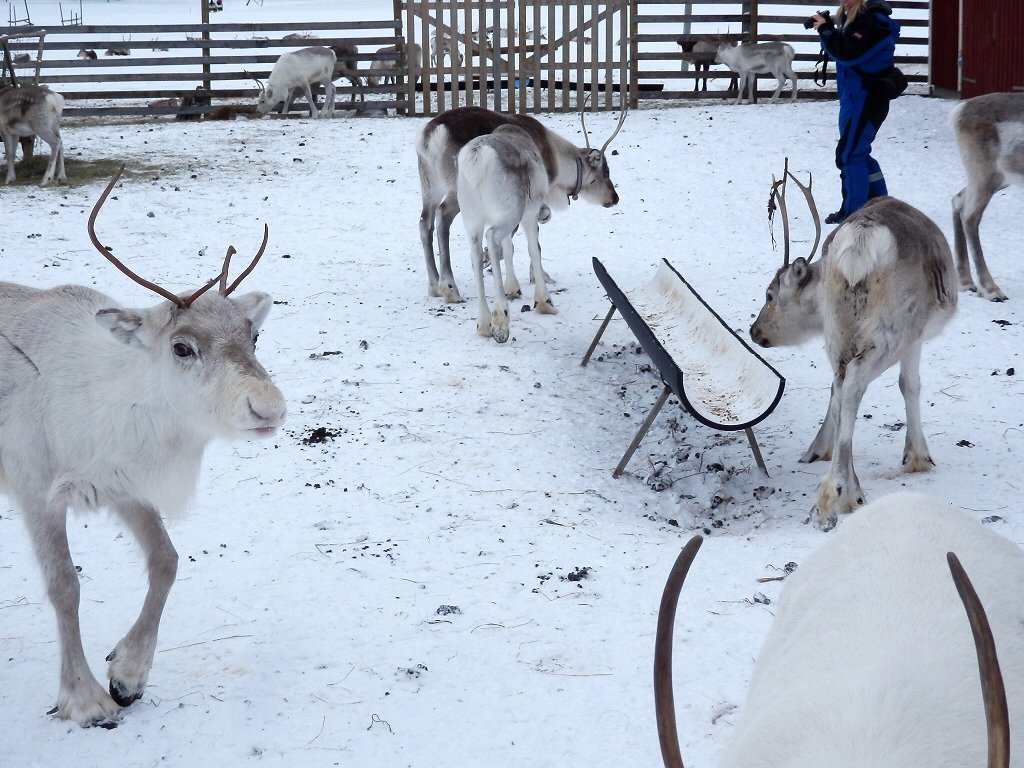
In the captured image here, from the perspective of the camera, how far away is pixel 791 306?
197 inches

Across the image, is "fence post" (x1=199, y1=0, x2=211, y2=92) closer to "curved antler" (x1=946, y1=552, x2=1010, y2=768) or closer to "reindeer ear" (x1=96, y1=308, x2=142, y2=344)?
"reindeer ear" (x1=96, y1=308, x2=142, y2=344)

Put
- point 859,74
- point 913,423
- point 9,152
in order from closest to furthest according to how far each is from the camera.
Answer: point 913,423 → point 859,74 → point 9,152

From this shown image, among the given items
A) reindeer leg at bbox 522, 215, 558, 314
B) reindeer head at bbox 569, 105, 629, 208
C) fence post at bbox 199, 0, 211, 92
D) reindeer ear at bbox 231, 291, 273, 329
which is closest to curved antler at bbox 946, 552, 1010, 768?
reindeer ear at bbox 231, 291, 273, 329

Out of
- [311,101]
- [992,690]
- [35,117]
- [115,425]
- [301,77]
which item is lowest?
[115,425]

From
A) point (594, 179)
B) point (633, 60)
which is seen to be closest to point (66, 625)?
point (594, 179)

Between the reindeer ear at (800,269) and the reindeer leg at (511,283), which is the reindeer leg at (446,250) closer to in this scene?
the reindeer leg at (511,283)

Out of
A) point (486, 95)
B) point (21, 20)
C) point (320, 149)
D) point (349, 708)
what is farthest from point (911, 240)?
point (21, 20)

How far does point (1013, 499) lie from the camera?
13.8 ft

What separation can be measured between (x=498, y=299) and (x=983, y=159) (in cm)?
359

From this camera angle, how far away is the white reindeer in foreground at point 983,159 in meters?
6.87

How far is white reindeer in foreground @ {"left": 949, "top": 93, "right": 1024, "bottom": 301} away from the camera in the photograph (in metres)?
6.87

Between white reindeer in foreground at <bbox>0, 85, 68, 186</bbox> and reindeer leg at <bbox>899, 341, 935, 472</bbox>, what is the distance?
8.44 meters

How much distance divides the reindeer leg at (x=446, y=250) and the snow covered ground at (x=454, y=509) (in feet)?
0.57

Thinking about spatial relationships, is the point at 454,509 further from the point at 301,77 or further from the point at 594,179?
the point at 301,77
